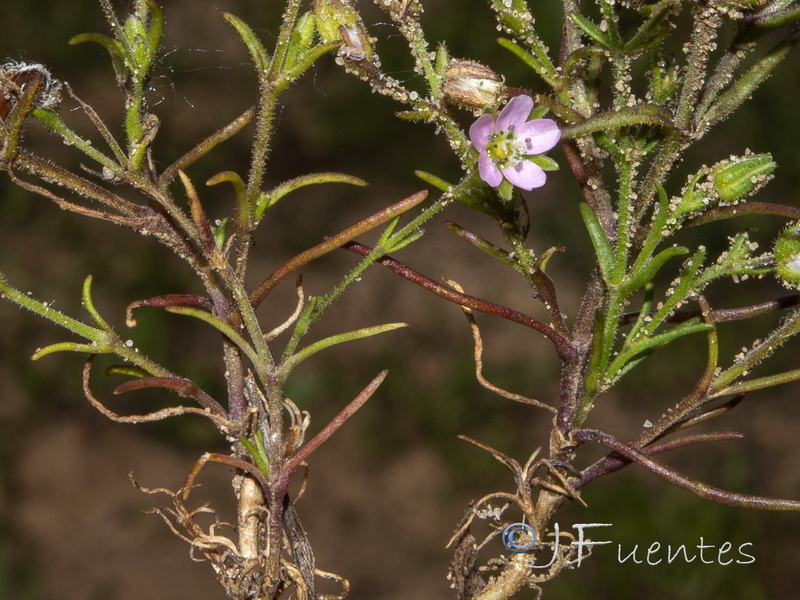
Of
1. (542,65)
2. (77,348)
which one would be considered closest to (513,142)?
(542,65)

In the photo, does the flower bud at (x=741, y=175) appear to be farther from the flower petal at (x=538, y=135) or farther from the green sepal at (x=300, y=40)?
the green sepal at (x=300, y=40)

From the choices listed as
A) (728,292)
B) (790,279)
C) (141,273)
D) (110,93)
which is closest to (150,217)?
(790,279)

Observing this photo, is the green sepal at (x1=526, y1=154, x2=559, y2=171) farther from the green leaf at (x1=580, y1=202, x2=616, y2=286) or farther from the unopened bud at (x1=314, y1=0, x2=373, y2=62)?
the unopened bud at (x1=314, y1=0, x2=373, y2=62)

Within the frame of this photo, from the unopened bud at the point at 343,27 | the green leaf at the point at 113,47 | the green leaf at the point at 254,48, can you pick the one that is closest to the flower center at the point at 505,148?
the unopened bud at the point at 343,27

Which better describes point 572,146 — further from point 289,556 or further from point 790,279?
point 289,556

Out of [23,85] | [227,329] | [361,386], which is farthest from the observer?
[361,386]

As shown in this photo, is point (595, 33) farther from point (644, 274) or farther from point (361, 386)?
point (361, 386)

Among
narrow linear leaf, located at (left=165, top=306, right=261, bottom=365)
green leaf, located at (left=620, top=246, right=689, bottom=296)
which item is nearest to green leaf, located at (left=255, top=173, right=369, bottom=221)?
narrow linear leaf, located at (left=165, top=306, right=261, bottom=365)
